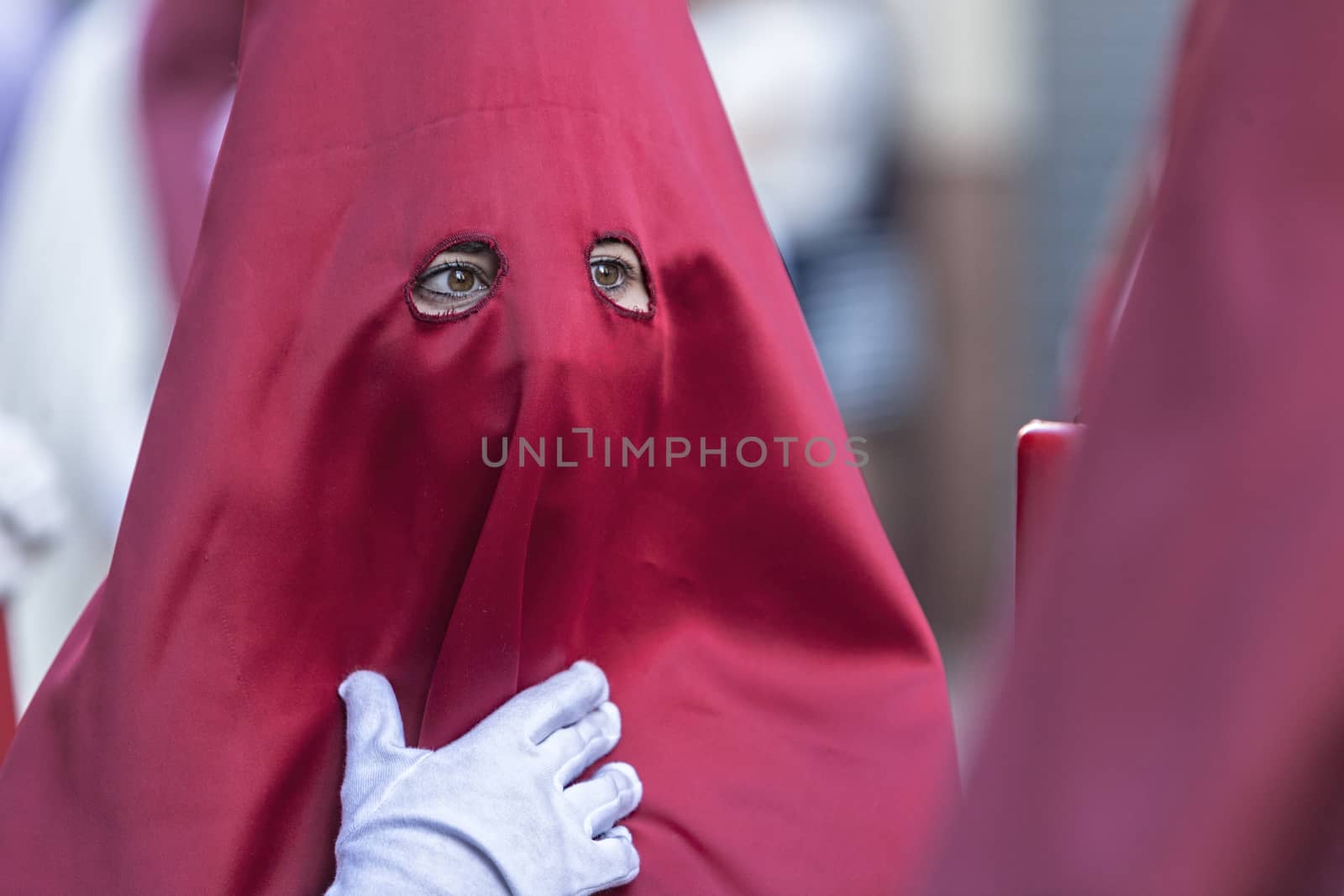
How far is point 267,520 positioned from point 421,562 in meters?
0.16

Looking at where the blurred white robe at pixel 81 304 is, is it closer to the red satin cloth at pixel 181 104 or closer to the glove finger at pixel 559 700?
the red satin cloth at pixel 181 104

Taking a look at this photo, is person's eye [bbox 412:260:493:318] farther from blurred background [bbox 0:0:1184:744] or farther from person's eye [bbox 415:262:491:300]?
blurred background [bbox 0:0:1184:744]

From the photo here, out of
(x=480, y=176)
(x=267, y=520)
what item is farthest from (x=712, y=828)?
(x=480, y=176)

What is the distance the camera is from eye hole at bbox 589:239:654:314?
1478 millimetres

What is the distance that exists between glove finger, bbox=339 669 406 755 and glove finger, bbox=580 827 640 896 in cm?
22

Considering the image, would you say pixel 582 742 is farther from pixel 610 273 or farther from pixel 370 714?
pixel 610 273

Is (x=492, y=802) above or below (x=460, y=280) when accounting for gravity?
below

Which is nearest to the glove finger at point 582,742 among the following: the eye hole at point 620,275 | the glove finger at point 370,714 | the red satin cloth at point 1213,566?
the glove finger at point 370,714

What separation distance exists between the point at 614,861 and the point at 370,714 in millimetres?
290

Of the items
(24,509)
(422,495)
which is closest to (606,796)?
(422,495)

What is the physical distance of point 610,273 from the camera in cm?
149

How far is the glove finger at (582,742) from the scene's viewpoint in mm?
1414

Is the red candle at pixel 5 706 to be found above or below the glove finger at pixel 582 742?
above

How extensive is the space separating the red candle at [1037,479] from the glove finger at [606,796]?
1.50 ft
